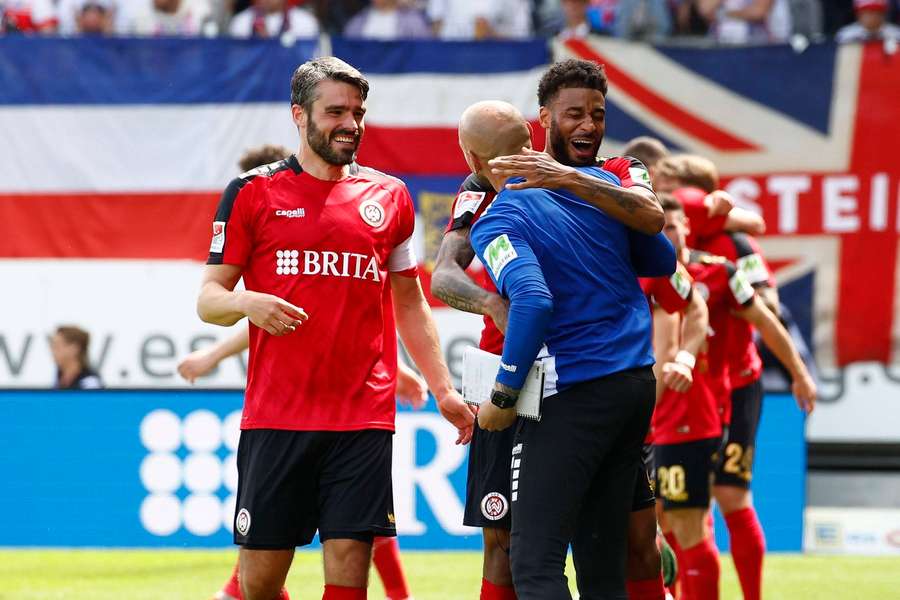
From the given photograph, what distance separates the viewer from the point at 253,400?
5402 mm

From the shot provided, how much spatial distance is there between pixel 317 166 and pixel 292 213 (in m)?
0.22

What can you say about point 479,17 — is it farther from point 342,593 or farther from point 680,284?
point 342,593

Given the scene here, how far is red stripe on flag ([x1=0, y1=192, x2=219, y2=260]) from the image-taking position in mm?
12656

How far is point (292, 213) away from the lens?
17.6 feet

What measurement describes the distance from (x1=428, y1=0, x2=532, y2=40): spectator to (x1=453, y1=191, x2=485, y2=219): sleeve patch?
8455 mm

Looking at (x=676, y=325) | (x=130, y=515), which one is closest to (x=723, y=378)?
(x=676, y=325)

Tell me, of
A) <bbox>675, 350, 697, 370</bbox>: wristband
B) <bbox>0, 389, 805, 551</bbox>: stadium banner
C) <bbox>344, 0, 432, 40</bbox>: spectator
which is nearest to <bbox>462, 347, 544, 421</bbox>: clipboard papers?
<bbox>675, 350, 697, 370</bbox>: wristband

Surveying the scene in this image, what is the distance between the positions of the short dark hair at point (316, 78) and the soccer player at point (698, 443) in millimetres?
2049

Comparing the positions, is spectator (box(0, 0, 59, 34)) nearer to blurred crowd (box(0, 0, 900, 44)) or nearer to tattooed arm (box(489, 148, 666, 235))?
blurred crowd (box(0, 0, 900, 44))

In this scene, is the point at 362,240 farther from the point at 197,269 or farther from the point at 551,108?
the point at 197,269

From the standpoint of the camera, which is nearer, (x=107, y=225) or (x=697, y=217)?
(x=697, y=217)

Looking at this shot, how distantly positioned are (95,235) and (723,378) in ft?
22.9

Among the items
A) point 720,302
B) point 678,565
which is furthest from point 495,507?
point 678,565

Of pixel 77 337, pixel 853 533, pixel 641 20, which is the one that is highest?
pixel 641 20
